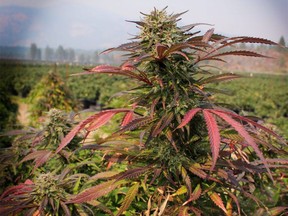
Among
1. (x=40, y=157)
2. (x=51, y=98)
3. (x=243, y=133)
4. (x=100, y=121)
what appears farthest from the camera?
(x=51, y=98)

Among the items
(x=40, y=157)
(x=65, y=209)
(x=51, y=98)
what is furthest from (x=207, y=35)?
(x=51, y=98)

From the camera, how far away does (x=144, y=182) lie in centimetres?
105

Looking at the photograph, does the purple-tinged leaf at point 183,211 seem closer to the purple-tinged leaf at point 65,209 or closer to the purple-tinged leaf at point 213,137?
the purple-tinged leaf at point 213,137

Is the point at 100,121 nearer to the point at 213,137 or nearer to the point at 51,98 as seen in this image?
the point at 213,137

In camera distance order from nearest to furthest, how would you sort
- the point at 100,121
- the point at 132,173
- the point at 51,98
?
the point at 100,121
the point at 132,173
the point at 51,98

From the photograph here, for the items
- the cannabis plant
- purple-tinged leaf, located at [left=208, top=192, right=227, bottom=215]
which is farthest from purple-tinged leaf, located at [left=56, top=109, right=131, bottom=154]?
the cannabis plant

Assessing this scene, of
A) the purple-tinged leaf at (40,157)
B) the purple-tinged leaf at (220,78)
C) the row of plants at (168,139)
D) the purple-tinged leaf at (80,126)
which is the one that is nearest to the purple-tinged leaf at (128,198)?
the row of plants at (168,139)

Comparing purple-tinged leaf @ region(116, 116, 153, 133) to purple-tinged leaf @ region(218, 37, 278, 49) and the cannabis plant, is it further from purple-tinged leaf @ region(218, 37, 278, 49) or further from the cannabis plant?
the cannabis plant

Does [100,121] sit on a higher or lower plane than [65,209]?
higher

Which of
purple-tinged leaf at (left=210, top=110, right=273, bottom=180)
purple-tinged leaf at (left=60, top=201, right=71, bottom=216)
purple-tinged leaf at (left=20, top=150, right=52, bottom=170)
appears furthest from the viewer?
purple-tinged leaf at (left=20, top=150, right=52, bottom=170)

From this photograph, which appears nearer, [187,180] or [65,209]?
[187,180]

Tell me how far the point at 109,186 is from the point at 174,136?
0.81ft

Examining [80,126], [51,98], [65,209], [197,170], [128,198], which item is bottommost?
[51,98]

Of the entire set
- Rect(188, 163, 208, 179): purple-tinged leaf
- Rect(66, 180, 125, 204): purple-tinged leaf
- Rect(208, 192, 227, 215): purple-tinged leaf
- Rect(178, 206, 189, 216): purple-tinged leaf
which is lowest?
Rect(178, 206, 189, 216): purple-tinged leaf
